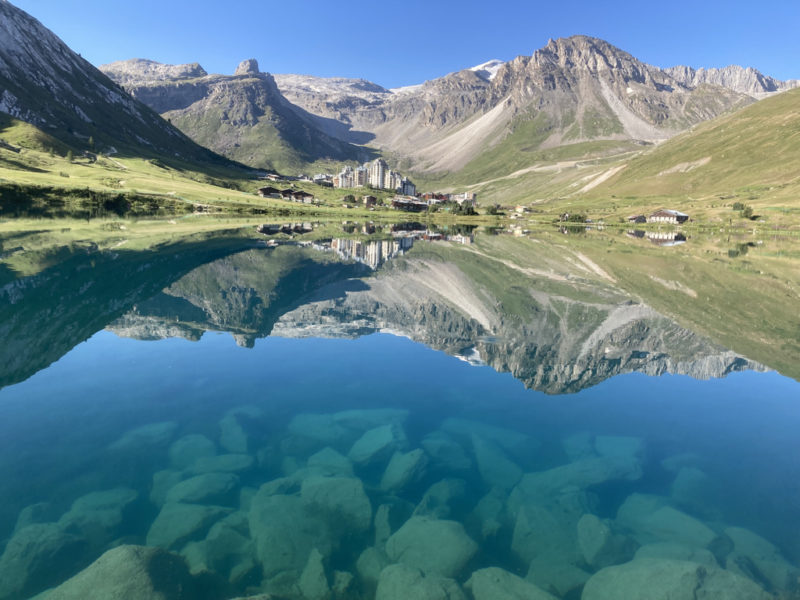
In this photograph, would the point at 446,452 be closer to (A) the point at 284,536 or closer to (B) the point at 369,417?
(B) the point at 369,417

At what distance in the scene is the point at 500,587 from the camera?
8680mm

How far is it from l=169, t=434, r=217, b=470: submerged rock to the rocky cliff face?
1091 cm

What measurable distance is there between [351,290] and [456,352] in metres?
17.9

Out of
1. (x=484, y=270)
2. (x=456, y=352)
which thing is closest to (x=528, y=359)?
(x=456, y=352)

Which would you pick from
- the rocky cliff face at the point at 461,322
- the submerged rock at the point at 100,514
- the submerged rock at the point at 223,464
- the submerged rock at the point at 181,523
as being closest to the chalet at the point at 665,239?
the rocky cliff face at the point at 461,322

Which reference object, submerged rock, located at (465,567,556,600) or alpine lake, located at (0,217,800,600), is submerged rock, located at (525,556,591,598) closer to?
alpine lake, located at (0,217,800,600)

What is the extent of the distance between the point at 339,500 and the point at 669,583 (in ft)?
24.8

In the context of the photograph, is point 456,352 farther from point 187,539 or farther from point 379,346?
point 187,539

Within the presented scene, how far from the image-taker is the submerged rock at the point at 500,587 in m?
8.51

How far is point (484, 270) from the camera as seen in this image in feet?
171

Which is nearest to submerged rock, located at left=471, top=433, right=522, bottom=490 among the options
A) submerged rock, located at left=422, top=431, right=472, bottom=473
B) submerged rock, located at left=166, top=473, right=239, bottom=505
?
submerged rock, located at left=422, top=431, right=472, bottom=473

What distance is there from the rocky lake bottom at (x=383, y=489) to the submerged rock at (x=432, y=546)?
46mm

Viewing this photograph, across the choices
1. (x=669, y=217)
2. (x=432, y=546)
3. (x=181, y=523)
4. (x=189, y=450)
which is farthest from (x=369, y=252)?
(x=669, y=217)

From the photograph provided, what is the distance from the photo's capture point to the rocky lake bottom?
8.80m
